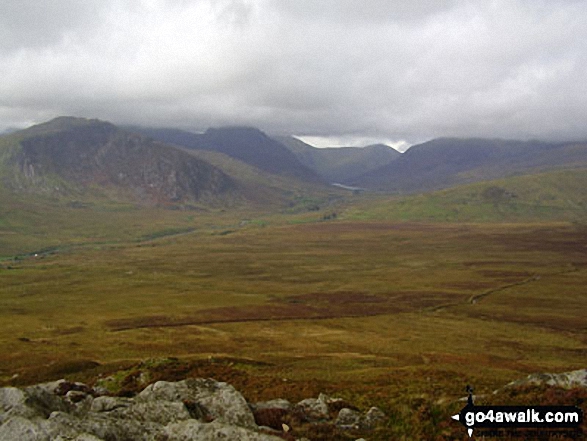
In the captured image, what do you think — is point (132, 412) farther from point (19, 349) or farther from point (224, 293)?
point (224, 293)

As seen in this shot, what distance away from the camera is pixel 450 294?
138625 millimetres

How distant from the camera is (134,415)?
22.5 m

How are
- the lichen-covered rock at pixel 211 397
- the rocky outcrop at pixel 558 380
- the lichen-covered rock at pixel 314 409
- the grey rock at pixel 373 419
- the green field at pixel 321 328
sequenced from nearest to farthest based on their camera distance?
the grey rock at pixel 373 419, the lichen-covered rock at pixel 211 397, the lichen-covered rock at pixel 314 409, the rocky outcrop at pixel 558 380, the green field at pixel 321 328

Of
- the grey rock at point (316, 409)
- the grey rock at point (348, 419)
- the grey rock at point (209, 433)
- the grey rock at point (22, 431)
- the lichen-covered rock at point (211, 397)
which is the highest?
the grey rock at point (22, 431)

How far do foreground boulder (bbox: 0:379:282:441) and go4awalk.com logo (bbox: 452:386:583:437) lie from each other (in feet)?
25.5

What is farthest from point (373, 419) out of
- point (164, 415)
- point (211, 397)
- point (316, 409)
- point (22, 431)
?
point (22, 431)

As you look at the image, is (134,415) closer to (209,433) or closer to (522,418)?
(209,433)

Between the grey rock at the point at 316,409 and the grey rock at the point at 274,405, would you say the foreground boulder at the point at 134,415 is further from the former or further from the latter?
the grey rock at the point at 316,409

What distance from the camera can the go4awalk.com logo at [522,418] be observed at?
18562 millimetres

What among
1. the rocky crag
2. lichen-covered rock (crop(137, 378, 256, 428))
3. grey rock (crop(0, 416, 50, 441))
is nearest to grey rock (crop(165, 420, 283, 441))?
the rocky crag

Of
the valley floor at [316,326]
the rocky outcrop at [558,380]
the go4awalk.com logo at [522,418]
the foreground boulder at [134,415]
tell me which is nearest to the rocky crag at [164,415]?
the foreground boulder at [134,415]

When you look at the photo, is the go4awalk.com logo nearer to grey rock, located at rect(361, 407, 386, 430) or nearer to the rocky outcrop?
grey rock, located at rect(361, 407, 386, 430)

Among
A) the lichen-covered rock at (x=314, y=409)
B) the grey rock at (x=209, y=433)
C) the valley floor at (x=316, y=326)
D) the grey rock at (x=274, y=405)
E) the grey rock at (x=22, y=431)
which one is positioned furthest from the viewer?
the valley floor at (x=316, y=326)

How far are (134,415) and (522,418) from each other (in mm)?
17357
